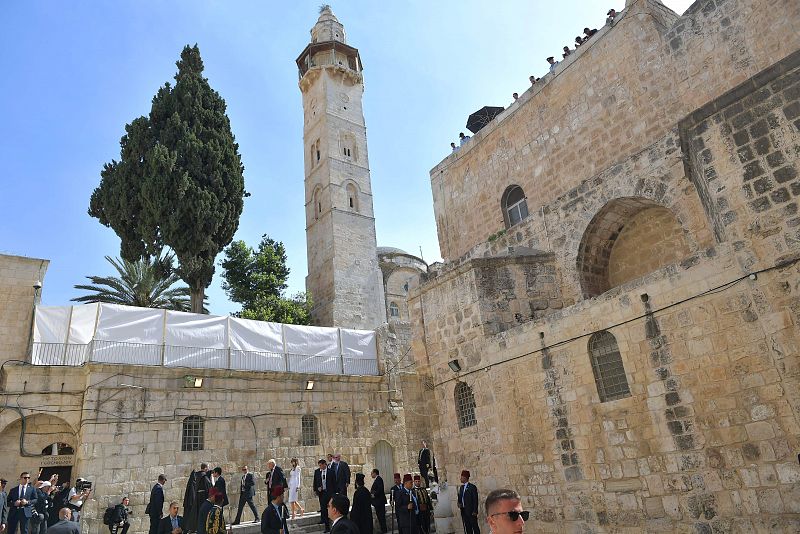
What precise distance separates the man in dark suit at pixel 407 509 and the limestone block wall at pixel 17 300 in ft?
29.6

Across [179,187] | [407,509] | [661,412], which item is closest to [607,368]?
[661,412]

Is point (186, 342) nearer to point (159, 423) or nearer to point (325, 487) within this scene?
point (159, 423)

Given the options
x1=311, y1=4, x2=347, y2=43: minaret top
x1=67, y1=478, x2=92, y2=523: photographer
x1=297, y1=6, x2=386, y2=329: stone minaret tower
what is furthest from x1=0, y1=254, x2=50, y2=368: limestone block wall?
x1=311, y1=4, x2=347, y2=43: minaret top

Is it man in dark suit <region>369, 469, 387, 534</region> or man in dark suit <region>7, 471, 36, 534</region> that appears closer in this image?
man in dark suit <region>7, 471, 36, 534</region>

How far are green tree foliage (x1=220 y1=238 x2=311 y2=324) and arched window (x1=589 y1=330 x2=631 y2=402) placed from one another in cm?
1577

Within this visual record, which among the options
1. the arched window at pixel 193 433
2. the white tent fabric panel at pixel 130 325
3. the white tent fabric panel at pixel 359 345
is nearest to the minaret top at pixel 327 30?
the white tent fabric panel at pixel 359 345

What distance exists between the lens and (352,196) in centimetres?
2945

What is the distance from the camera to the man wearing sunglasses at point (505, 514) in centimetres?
223

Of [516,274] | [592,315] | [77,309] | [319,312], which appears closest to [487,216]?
[516,274]

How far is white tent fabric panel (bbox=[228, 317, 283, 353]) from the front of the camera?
46.5 ft

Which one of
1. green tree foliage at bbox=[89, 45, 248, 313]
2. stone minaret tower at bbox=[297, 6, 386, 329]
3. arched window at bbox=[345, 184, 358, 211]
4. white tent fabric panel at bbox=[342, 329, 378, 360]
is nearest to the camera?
white tent fabric panel at bbox=[342, 329, 378, 360]

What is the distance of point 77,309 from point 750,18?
14738 millimetres

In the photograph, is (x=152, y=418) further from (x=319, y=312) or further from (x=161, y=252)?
(x=319, y=312)

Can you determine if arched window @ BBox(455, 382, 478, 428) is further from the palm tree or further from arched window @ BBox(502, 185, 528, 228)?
the palm tree
